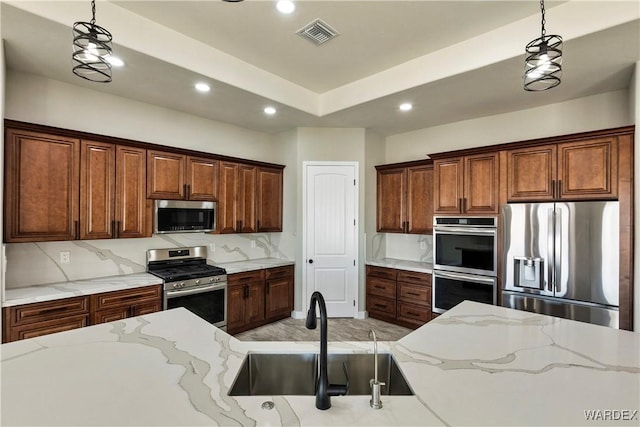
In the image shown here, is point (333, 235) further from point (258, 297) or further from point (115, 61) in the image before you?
point (115, 61)

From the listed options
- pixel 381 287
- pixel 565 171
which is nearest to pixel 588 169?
pixel 565 171

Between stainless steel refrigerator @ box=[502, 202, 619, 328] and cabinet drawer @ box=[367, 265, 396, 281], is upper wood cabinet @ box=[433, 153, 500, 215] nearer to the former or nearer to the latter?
stainless steel refrigerator @ box=[502, 202, 619, 328]

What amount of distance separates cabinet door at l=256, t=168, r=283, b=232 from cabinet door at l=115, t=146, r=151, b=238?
155 centimetres

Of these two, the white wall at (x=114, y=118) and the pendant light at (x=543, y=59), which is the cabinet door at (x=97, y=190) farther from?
the pendant light at (x=543, y=59)

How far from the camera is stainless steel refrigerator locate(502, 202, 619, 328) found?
2871 millimetres

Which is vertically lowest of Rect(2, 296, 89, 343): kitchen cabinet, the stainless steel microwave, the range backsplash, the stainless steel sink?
Rect(2, 296, 89, 343): kitchen cabinet

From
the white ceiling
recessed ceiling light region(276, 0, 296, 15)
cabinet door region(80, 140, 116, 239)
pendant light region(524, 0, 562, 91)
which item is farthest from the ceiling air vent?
cabinet door region(80, 140, 116, 239)

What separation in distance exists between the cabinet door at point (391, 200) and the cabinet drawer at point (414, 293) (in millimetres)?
855

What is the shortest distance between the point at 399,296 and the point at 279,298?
1.71 metres

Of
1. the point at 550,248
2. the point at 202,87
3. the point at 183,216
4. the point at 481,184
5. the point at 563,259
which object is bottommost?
the point at 563,259

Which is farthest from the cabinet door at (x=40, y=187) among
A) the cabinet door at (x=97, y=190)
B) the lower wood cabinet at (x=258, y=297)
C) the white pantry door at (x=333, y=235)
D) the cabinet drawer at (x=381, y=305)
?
the cabinet drawer at (x=381, y=305)

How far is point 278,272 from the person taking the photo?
15.0 feet

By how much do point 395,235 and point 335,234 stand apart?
3.72 ft

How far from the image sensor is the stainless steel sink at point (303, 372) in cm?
147
